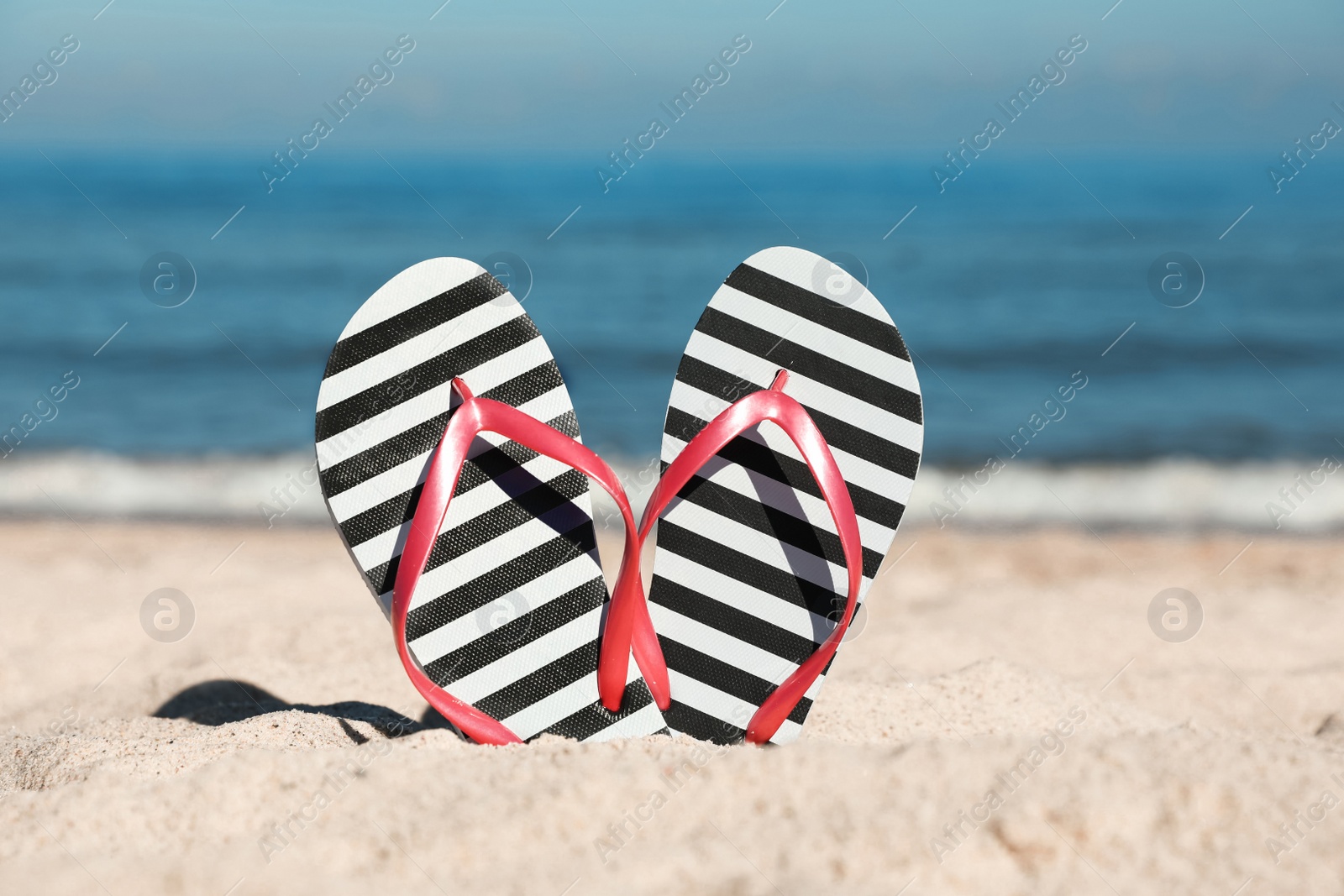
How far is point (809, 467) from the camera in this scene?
2.35m

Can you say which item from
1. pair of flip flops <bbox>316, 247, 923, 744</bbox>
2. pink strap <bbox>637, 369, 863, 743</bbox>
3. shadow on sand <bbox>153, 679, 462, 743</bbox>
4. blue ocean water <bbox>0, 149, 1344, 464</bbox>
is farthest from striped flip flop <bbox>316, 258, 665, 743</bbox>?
blue ocean water <bbox>0, 149, 1344, 464</bbox>

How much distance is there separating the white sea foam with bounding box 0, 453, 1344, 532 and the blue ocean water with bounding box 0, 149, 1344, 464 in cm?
38

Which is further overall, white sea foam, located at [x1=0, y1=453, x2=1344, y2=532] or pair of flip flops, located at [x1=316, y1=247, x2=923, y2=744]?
white sea foam, located at [x1=0, y1=453, x2=1344, y2=532]

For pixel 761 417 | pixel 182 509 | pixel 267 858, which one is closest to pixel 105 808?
pixel 267 858

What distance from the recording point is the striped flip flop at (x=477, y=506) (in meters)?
2.44

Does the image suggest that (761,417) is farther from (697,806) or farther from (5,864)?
(5,864)

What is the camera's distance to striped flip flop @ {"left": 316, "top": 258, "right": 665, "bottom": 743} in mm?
2438

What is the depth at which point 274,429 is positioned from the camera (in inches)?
325

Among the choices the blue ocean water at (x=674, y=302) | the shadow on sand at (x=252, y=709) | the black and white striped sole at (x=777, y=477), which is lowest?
the blue ocean water at (x=674, y=302)

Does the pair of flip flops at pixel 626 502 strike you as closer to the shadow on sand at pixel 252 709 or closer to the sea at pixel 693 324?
the shadow on sand at pixel 252 709

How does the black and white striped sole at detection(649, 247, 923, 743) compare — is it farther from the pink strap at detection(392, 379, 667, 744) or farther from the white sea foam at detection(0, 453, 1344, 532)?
the white sea foam at detection(0, 453, 1344, 532)

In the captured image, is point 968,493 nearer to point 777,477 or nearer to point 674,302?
point 777,477

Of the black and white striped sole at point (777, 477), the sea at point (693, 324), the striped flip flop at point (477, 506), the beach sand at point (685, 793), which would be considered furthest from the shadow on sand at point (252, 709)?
the sea at point (693, 324)

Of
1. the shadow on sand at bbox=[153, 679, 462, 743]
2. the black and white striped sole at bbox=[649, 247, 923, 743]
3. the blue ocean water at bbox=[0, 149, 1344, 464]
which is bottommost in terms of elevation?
the blue ocean water at bbox=[0, 149, 1344, 464]
